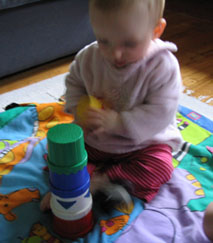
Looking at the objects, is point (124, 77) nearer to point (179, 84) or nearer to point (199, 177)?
point (179, 84)

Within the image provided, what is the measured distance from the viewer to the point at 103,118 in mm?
719

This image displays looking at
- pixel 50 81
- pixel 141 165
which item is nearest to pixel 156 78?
pixel 141 165

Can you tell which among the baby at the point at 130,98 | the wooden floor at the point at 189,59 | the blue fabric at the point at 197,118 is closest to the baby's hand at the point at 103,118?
the baby at the point at 130,98

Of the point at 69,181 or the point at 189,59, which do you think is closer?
the point at 69,181

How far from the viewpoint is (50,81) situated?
1408 mm

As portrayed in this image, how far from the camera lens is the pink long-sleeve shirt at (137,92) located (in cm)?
71

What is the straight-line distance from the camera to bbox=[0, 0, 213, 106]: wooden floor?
1.38 m

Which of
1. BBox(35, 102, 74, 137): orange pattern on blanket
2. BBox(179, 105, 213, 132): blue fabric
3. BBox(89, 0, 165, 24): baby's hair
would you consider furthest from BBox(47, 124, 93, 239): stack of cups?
BBox(179, 105, 213, 132): blue fabric

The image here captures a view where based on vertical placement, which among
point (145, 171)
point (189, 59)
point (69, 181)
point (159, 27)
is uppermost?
point (159, 27)

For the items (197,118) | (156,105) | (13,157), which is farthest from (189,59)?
(13,157)

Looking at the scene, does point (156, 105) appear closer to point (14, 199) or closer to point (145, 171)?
point (145, 171)

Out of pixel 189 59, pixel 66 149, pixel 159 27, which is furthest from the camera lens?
pixel 189 59

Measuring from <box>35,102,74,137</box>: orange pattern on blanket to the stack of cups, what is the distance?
422 mm

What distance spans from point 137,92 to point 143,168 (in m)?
0.19
